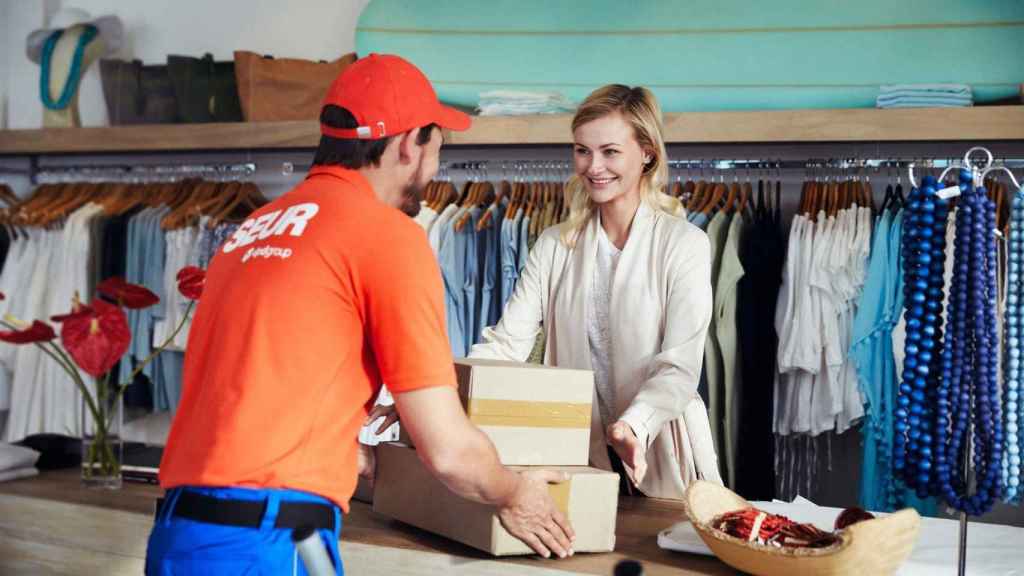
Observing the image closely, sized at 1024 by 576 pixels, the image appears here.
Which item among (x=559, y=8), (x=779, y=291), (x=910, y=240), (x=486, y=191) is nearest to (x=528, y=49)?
(x=559, y=8)

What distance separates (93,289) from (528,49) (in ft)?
6.95

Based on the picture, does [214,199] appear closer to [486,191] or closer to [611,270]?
[486,191]

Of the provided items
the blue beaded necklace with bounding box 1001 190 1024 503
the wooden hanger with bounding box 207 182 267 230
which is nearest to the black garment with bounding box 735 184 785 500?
the blue beaded necklace with bounding box 1001 190 1024 503

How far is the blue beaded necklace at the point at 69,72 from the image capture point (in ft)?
16.5

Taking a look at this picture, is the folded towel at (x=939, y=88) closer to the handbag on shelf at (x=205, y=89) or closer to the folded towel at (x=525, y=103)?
the folded towel at (x=525, y=103)

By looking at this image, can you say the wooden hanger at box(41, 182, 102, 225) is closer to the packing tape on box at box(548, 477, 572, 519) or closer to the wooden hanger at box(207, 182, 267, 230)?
the wooden hanger at box(207, 182, 267, 230)

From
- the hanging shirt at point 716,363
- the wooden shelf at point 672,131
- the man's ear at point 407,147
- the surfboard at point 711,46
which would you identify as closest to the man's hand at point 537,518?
the man's ear at point 407,147

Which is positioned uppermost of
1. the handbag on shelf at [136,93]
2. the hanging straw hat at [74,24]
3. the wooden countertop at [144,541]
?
the hanging straw hat at [74,24]

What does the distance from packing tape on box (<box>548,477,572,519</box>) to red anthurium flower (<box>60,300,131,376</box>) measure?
1.32 metres

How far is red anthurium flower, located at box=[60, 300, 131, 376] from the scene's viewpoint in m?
2.70

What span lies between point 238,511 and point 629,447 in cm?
94

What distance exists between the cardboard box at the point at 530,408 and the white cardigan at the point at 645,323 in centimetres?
45

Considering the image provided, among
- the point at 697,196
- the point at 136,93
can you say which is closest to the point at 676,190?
the point at 697,196

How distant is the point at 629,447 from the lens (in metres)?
2.21
